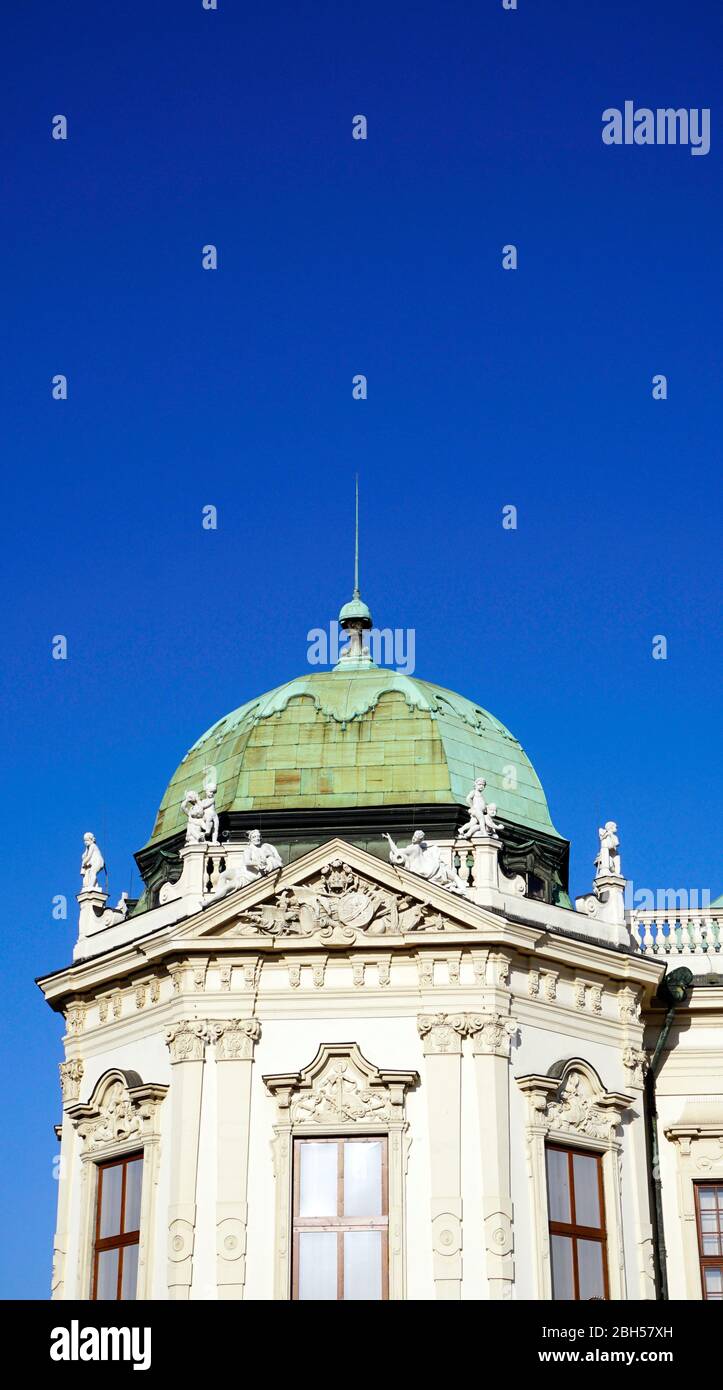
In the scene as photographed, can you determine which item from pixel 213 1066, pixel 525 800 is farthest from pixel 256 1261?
pixel 525 800

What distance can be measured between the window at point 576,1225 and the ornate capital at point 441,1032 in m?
2.58

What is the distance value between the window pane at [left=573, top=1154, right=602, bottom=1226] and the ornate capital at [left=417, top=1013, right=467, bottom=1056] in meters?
3.18

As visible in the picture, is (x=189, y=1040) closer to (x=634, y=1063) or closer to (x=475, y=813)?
(x=475, y=813)

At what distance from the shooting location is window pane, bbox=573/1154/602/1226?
34.7 meters

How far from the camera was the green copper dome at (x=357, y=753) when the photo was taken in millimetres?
39188

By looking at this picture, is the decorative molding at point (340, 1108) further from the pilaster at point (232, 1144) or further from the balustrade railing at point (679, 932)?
the balustrade railing at point (679, 932)

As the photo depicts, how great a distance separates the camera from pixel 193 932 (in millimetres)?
34688

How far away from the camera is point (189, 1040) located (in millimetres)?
34312

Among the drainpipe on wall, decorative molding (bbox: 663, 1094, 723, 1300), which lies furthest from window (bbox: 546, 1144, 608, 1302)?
decorative molding (bbox: 663, 1094, 723, 1300)

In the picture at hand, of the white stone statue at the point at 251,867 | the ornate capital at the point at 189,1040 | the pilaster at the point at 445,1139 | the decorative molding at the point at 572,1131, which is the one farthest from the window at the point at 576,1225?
the white stone statue at the point at 251,867

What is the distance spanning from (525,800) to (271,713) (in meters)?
5.37

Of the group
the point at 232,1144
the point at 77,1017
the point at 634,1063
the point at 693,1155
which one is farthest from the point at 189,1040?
the point at 693,1155
